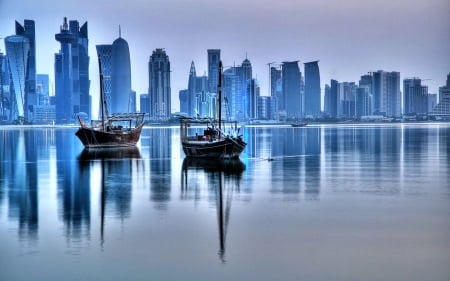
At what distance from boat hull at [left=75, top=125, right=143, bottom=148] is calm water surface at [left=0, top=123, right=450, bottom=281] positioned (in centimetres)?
3140

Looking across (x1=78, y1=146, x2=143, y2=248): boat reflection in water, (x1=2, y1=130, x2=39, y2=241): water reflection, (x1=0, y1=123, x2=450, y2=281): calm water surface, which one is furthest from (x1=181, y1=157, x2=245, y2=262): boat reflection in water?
(x1=2, y1=130, x2=39, y2=241): water reflection

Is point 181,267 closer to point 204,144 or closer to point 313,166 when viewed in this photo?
point 313,166

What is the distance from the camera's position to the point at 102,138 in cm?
6969

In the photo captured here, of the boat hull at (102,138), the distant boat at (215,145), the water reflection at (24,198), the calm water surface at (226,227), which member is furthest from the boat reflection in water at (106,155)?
the calm water surface at (226,227)

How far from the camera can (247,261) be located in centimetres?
1544

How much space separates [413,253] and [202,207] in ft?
32.6

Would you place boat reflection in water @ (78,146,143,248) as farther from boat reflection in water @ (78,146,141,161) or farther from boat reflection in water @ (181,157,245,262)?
boat reflection in water @ (181,157,245,262)

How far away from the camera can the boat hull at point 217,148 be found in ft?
156

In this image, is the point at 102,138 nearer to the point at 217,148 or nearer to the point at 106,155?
the point at 106,155

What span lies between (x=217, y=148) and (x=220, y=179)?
13880 mm

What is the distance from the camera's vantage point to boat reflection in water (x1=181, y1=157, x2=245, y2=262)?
848 inches

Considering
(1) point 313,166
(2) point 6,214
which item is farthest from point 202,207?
(1) point 313,166

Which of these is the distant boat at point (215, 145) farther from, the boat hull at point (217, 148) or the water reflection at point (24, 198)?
the water reflection at point (24, 198)

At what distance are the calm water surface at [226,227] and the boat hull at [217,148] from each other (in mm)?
10437
